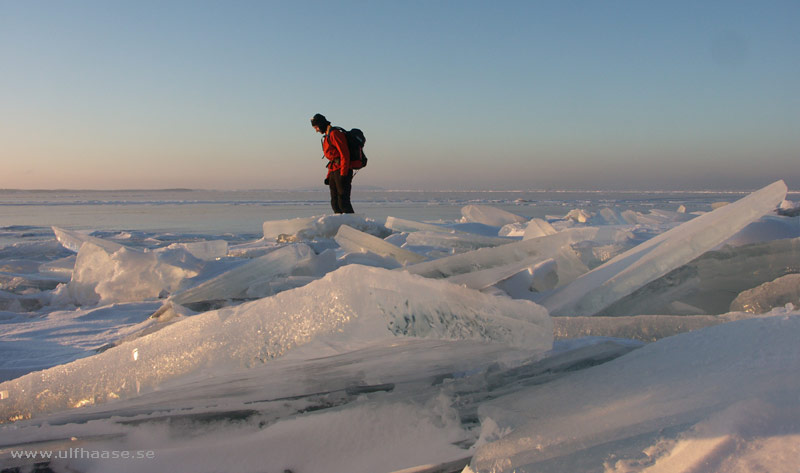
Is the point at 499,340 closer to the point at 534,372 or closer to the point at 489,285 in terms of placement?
the point at 534,372

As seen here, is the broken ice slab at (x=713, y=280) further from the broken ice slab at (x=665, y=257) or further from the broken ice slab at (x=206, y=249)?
the broken ice slab at (x=206, y=249)

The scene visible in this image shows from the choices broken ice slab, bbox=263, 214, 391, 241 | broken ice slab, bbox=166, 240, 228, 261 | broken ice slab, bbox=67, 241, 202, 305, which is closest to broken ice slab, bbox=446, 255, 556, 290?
broken ice slab, bbox=67, 241, 202, 305

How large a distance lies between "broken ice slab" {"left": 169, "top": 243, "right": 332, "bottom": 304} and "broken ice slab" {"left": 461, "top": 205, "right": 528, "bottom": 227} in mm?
3999

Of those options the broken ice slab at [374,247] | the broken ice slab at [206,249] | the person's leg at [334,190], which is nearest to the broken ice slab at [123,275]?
the broken ice slab at [206,249]

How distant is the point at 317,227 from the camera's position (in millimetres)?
Answer: 4301

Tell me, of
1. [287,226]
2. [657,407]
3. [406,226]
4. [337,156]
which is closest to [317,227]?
[287,226]

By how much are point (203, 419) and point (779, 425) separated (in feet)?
2.64

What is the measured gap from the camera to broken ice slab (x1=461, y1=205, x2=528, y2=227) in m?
5.81

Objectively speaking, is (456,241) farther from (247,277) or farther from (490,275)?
(490,275)

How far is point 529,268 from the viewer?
4.35 ft

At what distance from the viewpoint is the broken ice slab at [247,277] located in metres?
1.76

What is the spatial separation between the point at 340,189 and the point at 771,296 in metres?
4.82

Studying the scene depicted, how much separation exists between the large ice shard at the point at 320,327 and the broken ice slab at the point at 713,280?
0.61 m

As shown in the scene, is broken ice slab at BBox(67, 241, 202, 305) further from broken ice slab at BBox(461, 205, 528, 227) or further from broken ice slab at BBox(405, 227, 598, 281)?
broken ice slab at BBox(461, 205, 528, 227)
